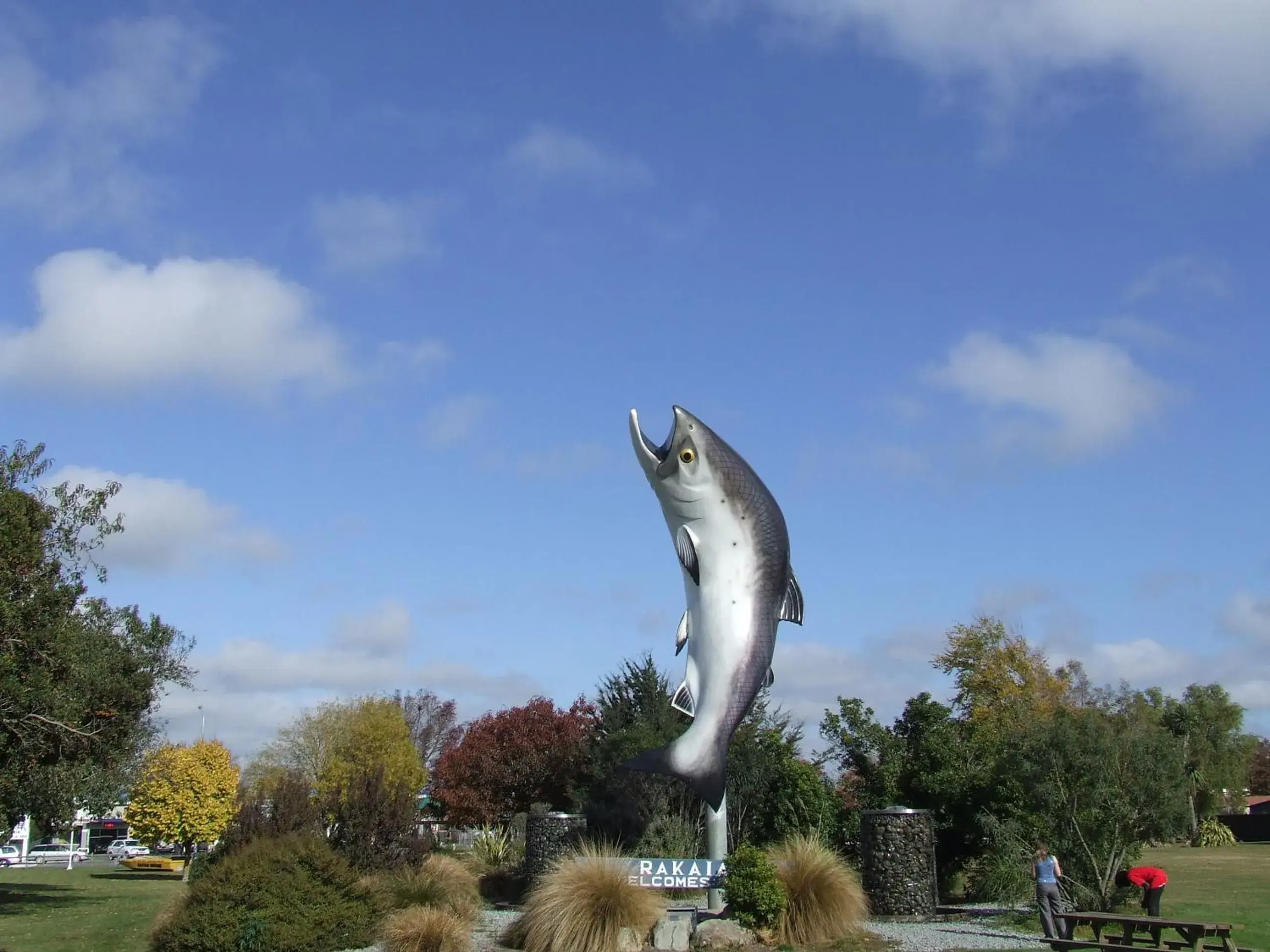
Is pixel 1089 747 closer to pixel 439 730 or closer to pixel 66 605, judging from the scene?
pixel 66 605

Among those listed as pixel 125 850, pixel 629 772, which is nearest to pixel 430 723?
pixel 125 850

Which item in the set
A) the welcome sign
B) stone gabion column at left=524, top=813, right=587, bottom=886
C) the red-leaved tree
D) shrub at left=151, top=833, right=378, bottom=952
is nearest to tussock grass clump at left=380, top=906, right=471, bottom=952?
shrub at left=151, top=833, right=378, bottom=952

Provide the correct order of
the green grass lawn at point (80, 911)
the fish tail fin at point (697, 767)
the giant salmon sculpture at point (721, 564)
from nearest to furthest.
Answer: the fish tail fin at point (697, 767), the giant salmon sculpture at point (721, 564), the green grass lawn at point (80, 911)

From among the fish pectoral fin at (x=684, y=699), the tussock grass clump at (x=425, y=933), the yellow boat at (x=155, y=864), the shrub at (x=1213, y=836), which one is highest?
the fish pectoral fin at (x=684, y=699)

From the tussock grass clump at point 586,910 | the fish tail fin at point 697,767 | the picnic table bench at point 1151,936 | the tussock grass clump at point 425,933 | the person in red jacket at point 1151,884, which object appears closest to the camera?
the picnic table bench at point 1151,936

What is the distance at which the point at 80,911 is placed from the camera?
21.0m

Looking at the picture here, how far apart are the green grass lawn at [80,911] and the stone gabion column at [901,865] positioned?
10.4m

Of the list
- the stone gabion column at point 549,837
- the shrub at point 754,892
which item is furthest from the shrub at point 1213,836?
the shrub at point 754,892

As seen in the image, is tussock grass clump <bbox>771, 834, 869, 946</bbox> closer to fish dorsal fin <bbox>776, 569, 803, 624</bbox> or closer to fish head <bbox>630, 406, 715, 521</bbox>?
fish dorsal fin <bbox>776, 569, 803, 624</bbox>

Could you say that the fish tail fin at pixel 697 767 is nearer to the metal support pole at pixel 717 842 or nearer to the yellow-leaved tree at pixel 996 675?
the metal support pole at pixel 717 842

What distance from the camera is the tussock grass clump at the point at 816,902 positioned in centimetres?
1394

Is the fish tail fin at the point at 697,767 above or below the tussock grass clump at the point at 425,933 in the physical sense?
above

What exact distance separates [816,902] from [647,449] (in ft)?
20.7

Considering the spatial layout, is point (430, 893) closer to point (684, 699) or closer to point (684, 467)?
point (684, 699)
